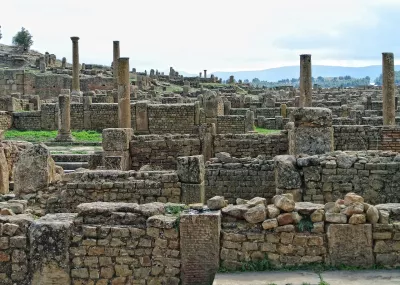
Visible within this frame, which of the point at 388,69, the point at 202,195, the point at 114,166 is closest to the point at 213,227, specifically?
the point at 202,195

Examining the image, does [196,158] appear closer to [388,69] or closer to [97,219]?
[97,219]

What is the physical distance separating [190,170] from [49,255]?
13.9ft

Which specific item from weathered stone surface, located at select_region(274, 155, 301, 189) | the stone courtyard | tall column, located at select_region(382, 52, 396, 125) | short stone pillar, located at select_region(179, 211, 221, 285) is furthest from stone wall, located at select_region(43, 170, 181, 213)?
tall column, located at select_region(382, 52, 396, 125)

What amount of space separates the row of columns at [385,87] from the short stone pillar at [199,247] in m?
16.0

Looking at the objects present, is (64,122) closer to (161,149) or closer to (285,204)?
(161,149)

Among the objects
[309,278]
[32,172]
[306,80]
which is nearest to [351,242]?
[309,278]

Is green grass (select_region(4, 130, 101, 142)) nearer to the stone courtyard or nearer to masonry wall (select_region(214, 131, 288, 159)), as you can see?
the stone courtyard

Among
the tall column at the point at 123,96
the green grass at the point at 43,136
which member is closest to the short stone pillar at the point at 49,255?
the tall column at the point at 123,96

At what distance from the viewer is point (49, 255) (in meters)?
6.40

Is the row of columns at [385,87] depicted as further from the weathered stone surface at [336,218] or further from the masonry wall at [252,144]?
the weathered stone surface at [336,218]

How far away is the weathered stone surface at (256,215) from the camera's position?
6227mm

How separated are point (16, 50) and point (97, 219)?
8378 cm

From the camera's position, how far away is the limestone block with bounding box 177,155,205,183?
10305 mm

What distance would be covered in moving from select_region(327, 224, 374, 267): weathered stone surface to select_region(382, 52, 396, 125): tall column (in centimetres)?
1599
